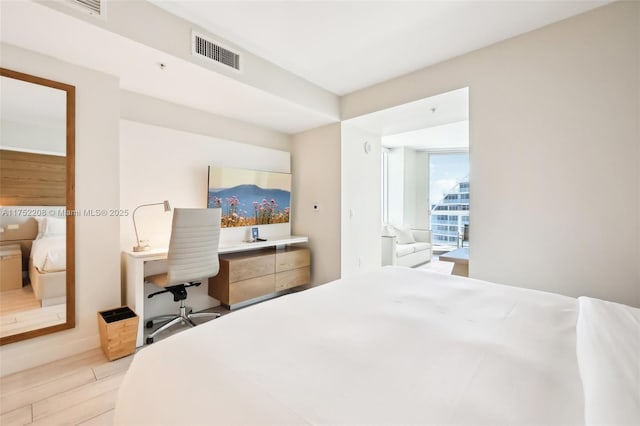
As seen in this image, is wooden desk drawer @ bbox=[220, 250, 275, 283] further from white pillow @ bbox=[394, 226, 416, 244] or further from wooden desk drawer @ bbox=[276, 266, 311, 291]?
white pillow @ bbox=[394, 226, 416, 244]

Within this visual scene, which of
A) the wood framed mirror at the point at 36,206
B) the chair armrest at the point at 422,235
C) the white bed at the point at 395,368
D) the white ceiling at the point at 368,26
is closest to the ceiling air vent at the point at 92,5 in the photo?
the white ceiling at the point at 368,26

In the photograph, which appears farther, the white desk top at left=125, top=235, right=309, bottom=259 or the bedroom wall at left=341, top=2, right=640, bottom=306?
the white desk top at left=125, top=235, right=309, bottom=259

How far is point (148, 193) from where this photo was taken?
9.09 feet

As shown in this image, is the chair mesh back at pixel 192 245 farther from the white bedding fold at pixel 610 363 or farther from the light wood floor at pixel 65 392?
the white bedding fold at pixel 610 363

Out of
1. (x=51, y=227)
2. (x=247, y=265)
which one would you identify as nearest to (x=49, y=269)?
(x=51, y=227)

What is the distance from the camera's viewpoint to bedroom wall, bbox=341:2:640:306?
1.90 m

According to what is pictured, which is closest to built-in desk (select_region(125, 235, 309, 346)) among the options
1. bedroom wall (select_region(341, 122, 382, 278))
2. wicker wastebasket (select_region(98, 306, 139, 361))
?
wicker wastebasket (select_region(98, 306, 139, 361))

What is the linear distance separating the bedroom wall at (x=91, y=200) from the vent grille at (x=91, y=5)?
68 centimetres

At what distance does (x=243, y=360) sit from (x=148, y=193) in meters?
2.49

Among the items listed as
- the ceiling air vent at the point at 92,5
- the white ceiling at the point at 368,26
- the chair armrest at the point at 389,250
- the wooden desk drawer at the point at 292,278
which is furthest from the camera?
the chair armrest at the point at 389,250

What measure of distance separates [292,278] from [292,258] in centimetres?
26

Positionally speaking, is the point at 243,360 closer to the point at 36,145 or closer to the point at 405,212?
the point at 36,145

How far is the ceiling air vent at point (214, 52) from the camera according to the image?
2211 mm

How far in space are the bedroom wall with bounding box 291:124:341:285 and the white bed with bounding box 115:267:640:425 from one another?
2.29 metres
